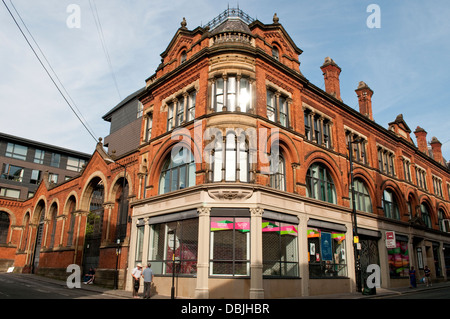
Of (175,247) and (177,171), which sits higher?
(177,171)

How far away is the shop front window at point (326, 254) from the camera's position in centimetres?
2158

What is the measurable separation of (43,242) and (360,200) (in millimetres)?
33021

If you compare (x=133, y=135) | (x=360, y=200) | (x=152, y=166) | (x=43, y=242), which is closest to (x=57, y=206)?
(x=43, y=242)

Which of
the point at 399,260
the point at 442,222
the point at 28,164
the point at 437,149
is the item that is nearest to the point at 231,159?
the point at 399,260

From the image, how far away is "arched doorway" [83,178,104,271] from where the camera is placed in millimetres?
28734

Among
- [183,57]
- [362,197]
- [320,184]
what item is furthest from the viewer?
[362,197]

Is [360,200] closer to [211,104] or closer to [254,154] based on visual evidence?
[254,154]

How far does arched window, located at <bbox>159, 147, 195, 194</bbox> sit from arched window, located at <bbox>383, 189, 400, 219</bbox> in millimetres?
19090

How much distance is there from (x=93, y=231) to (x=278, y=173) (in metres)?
17.7

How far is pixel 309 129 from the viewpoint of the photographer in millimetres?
24859

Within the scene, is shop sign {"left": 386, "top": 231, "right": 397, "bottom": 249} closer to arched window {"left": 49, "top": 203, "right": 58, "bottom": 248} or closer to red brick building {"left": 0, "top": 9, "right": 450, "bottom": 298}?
red brick building {"left": 0, "top": 9, "right": 450, "bottom": 298}

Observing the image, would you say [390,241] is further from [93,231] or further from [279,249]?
[93,231]

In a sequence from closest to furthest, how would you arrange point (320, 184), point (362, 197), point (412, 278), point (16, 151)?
point (320, 184)
point (412, 278)
point (362, 197)
point (16, 151)

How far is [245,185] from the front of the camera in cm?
1827
